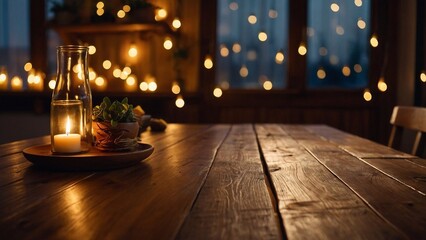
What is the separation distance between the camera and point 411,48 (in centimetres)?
329

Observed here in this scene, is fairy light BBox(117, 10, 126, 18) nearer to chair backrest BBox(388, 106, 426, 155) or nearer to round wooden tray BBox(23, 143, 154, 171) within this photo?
chair backrest BBox(388, 106, 426, 155)

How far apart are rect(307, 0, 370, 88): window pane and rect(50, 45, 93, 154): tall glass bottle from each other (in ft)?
9.56

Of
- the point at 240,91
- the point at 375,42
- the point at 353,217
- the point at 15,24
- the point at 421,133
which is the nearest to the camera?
the point at 353,217

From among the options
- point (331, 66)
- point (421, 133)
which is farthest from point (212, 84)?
point (421, 133)

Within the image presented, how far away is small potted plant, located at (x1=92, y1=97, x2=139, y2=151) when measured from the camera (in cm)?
103

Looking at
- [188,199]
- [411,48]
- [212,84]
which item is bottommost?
[188,199]

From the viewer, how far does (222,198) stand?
714 millimetres

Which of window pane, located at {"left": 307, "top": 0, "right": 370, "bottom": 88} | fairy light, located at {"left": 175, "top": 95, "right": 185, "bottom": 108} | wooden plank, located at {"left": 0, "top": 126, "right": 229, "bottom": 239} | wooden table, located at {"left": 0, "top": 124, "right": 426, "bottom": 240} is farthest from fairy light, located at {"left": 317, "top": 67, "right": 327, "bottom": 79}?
wooden plank, located at {"left": 0, "top": 126, "right": 229, "bottom": 239}

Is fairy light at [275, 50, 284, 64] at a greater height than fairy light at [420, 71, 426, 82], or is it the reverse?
fairy light at [275, 50, 284, 64]

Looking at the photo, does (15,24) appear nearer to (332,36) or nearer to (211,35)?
(211,35)

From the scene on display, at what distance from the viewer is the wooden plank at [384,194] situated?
Answer: 1.94ft

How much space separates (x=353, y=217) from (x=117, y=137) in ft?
2.01

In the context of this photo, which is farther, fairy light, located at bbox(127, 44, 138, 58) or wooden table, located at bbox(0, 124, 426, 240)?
fairy light, located at bbox(127, 44, 138, 58)

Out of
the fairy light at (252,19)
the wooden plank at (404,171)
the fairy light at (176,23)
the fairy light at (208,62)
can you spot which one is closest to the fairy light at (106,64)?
the fairy light at (176,23)
